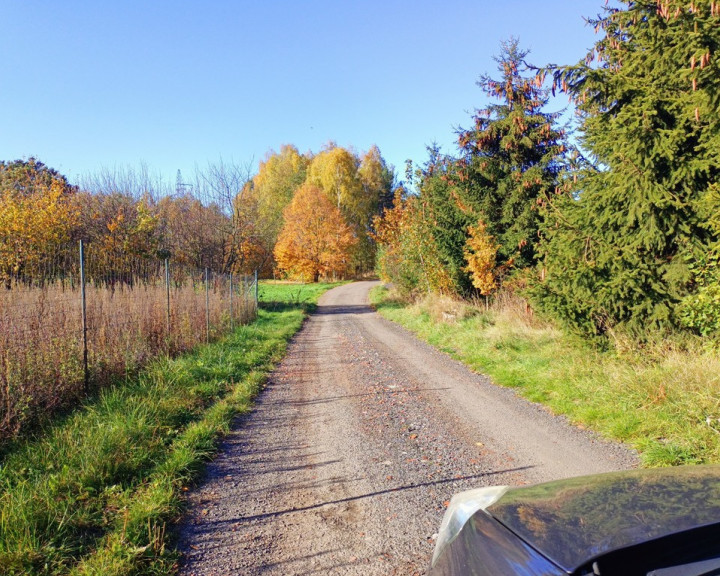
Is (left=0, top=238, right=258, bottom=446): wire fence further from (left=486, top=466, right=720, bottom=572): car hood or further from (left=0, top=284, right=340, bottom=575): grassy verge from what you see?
(left=486, top=466, right=720, bottom=572): car hood

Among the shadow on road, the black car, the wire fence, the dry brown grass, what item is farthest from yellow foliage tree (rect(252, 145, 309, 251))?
the black car

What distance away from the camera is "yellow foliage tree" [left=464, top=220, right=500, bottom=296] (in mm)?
14641

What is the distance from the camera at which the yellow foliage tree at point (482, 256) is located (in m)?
14.6

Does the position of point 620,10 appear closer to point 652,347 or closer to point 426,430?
point 652,347

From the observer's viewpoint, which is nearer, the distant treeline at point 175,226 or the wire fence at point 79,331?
the wire fence at point 79,331

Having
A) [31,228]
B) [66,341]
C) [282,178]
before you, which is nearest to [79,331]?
[66,341]

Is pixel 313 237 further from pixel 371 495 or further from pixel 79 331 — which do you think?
pixel 371 495

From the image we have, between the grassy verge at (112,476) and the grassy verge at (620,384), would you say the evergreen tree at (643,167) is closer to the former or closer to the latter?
the grassy verge at (620,384)

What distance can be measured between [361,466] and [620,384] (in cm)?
383

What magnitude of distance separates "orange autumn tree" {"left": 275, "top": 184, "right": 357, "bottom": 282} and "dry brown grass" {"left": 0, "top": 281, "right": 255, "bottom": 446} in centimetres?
3694

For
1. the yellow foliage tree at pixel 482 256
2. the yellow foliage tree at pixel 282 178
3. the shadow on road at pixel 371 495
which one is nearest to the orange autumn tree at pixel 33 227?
the shadow on road at pixel 371 495

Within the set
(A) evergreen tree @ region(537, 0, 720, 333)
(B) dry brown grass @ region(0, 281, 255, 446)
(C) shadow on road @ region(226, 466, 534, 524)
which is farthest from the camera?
(A) evergreen tree @ region(537, 0, 720, 333)

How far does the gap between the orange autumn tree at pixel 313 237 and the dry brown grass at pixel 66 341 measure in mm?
36943

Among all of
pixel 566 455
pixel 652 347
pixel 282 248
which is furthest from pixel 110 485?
pixel 282 248
